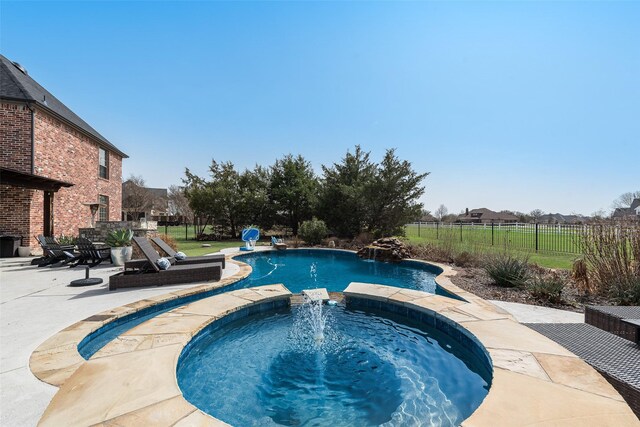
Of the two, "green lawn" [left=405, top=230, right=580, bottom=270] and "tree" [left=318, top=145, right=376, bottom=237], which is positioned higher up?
"tree" [left=318, top=145, right=376, bottom=237]

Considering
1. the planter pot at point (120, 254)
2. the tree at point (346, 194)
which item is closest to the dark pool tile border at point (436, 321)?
the planter pot at point (120, 254)

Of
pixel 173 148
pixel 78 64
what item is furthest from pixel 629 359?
pixel 173 148

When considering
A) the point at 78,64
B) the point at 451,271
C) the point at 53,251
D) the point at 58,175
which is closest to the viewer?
the point at 451,271

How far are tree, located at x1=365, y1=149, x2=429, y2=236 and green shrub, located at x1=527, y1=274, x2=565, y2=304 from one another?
10.7m

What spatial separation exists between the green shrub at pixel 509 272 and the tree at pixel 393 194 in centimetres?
952

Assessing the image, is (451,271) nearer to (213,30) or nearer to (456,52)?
(456,52)

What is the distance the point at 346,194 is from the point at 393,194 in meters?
2.70

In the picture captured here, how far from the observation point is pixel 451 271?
763 cm

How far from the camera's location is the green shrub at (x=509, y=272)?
585 centimetres

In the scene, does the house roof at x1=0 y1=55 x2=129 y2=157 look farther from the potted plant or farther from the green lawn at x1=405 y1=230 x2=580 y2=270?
the green lawn at x1=405 y1=230 x2=580 y2=270

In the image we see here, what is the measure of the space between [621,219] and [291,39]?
33.5ft

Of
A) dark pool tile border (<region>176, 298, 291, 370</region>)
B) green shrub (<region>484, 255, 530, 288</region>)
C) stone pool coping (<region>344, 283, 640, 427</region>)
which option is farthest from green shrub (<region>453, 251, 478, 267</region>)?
dark pool tile border (<region>176, 298, 291, 370</region>)

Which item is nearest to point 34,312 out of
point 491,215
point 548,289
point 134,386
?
point 134,386

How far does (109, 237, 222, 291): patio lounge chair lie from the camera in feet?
18.8
